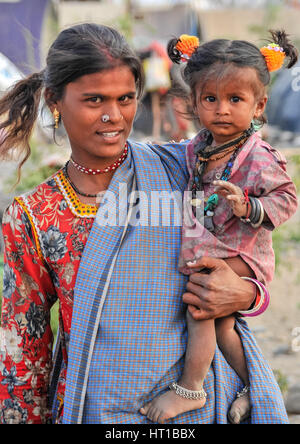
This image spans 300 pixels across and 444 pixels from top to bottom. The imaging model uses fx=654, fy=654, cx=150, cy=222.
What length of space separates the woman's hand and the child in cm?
3

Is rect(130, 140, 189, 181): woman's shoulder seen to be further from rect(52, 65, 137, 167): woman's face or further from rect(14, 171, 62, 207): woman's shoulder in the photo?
rect(14, 171, 62, 207): woman's shoulder

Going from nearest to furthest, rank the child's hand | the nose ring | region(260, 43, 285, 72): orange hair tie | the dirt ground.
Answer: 1. the child's hand
2. the nose ring
3. region(260, 43, 285, 72): orange hair tie
4. the dirt ground

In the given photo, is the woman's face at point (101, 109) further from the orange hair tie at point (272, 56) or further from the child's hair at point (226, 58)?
the orange hair tie at point (272, 56)

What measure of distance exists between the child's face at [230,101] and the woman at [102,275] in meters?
0.21

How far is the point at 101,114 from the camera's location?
1.95 m

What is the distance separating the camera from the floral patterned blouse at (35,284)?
2070 millimetres

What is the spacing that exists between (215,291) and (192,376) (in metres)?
0.25

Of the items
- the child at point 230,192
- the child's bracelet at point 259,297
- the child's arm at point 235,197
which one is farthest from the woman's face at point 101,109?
the child's bracelet at point 259,297

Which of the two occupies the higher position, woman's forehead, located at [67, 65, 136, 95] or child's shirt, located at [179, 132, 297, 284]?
woman's forehead, located at [67, 65, 136, 95]

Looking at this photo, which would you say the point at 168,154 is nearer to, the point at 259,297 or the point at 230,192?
the point at 230,192

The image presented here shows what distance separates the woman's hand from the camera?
190 centimetres

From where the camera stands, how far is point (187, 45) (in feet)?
7.00

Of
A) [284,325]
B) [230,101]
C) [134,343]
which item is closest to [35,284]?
[134,343]

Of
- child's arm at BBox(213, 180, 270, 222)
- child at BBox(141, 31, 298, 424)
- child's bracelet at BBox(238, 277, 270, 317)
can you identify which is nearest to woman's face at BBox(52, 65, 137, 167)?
child at BBox(141, 31, 298, 424)
